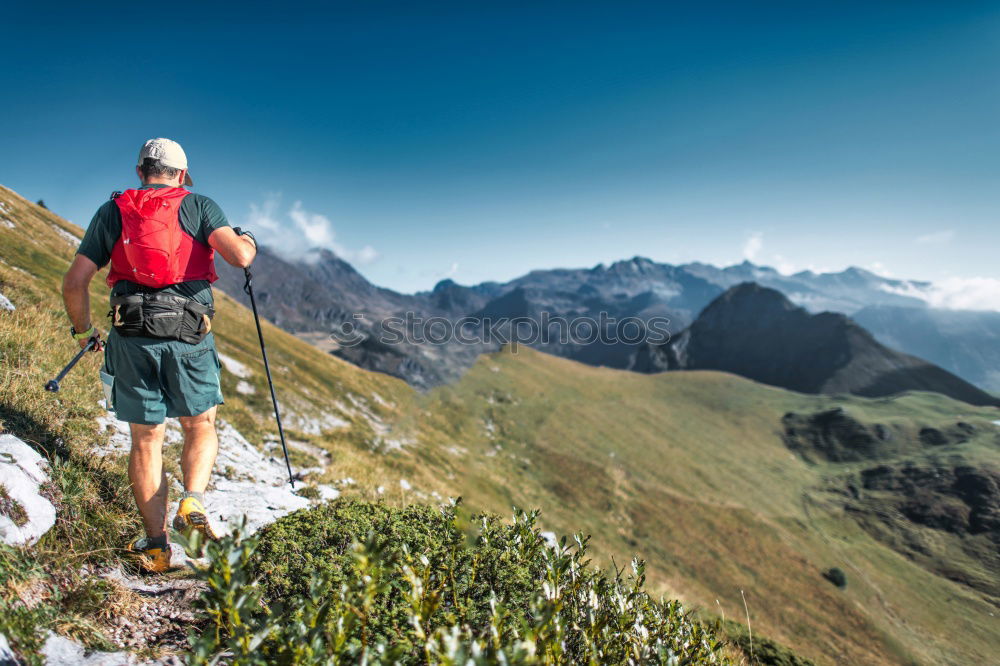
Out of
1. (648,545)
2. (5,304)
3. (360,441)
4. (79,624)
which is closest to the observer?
(79,624)

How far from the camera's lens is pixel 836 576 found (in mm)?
48875

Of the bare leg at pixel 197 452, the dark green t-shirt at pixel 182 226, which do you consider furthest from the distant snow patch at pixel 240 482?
the dark green t-shirt at pixel 182 226

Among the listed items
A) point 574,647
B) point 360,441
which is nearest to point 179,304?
point 574,647

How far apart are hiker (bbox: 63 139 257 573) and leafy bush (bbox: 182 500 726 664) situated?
4.44ft

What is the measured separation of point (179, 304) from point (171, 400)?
110 centimetres

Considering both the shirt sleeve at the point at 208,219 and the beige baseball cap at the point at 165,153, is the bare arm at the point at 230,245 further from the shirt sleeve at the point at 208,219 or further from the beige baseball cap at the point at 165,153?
the beige baseball cap at the point at 165,153

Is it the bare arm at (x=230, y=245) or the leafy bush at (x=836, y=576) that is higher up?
the bare arm at (x=230, y=245)

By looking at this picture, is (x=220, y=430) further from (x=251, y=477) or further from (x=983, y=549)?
(x=983, y=549)

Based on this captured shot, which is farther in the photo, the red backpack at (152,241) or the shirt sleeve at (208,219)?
the shirt sleeve at (208,219)

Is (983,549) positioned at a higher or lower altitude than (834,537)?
lower

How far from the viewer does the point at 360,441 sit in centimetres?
2416

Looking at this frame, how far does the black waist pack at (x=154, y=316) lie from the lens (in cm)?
428

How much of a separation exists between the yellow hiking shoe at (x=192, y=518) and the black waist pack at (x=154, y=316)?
1.78 metres

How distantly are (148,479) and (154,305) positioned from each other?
1.87 m
